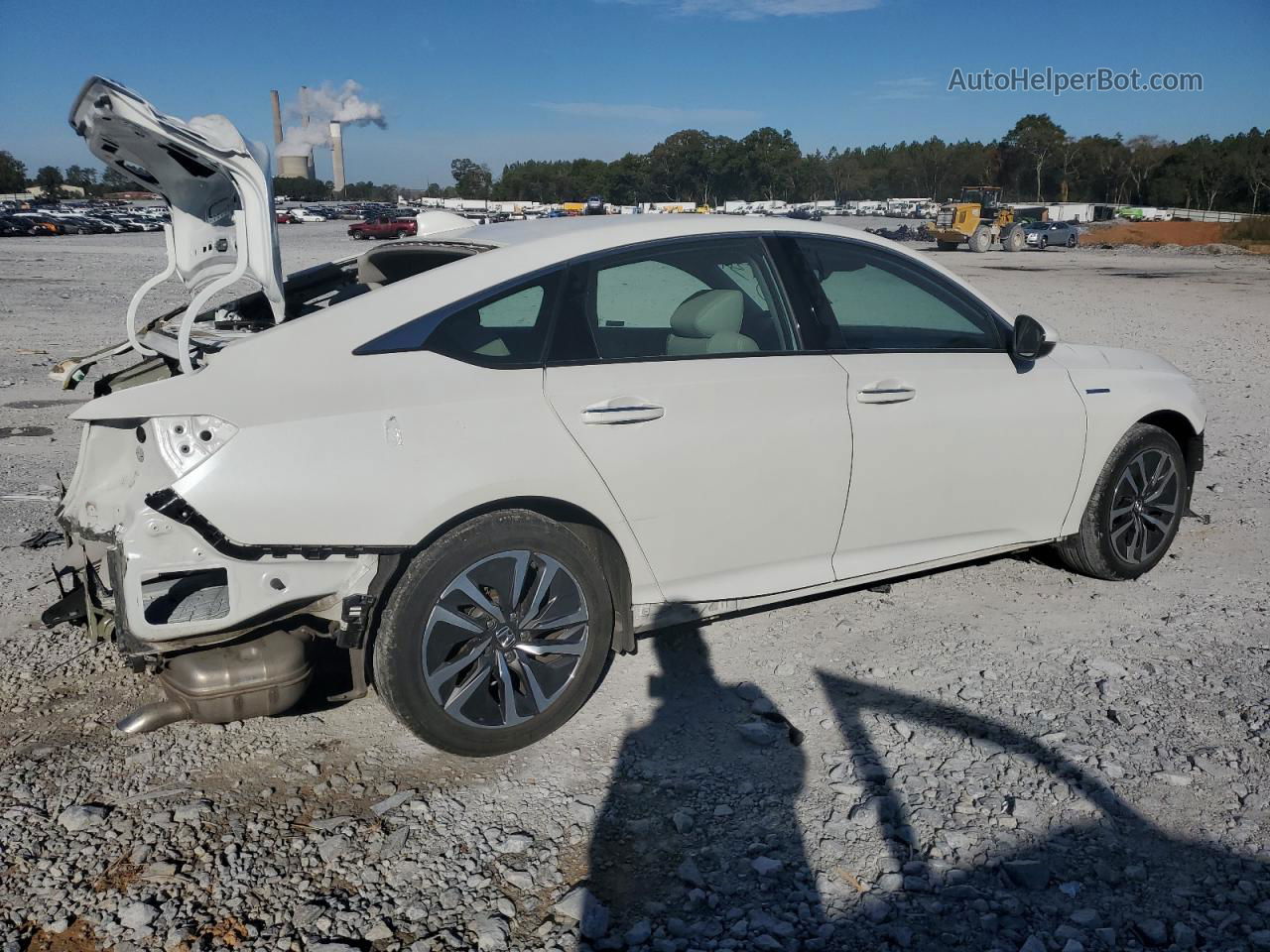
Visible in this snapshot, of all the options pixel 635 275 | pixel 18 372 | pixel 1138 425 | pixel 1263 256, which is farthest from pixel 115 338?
pixel 1263 256

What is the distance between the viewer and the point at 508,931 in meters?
2.63

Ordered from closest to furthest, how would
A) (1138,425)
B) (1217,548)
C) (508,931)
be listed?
(508,931), (1138,425), (1217,548)

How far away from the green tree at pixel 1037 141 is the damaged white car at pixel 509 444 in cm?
10811

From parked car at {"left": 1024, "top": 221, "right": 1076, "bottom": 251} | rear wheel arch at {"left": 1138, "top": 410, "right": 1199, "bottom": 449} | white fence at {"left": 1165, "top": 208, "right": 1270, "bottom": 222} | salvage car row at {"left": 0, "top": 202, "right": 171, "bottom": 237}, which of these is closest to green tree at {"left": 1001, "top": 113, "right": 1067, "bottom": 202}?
white fence at {"left": 1165, "top": 208, "right": 1270, "bottom": 222}

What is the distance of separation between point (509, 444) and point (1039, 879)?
6.34ft

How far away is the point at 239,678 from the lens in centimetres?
314

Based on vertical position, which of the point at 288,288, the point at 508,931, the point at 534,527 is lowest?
the point at 508,931

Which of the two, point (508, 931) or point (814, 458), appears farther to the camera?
point (814, 458)

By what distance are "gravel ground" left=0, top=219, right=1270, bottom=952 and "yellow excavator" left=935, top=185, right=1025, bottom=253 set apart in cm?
4093

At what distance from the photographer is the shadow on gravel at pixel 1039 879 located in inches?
103

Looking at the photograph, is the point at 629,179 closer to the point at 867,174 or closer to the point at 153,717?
the point at 867,174

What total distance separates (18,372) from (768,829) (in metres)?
10.5

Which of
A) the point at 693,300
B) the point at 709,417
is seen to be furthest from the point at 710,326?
the point at 709,417

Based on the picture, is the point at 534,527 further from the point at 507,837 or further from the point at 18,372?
the point at 18,372
